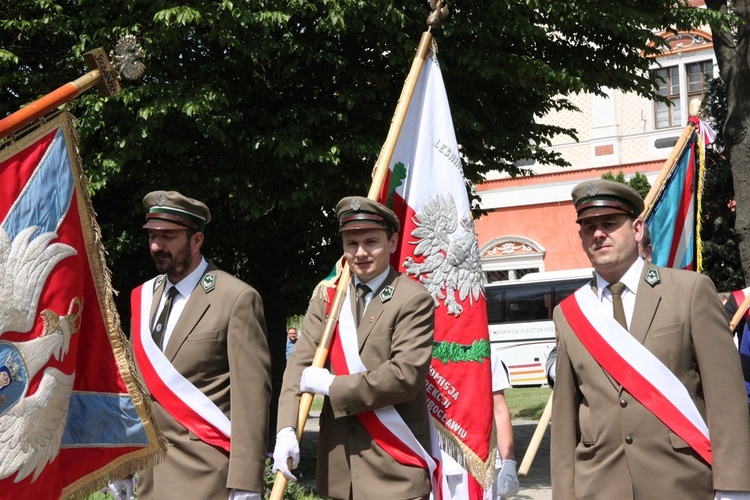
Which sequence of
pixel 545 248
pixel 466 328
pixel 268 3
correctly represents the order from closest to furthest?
pixel 466 328 → pixel 268 3 → pixel 545 248

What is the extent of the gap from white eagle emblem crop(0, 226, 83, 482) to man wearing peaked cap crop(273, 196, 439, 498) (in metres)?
1.04

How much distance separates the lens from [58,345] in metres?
4.12

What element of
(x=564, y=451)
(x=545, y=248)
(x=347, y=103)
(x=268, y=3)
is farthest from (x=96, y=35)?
(x=545, y=248)

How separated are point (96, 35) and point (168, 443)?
6013mm

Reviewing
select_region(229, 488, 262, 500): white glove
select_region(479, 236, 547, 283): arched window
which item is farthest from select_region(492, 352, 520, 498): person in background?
select_region(479, 236, 547, 283): arched window

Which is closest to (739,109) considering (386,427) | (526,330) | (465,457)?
(465,457)

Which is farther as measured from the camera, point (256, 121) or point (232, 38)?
point (256, 121)

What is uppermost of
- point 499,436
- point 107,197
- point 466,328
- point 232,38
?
point 232,38

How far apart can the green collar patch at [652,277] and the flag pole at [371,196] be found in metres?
1.57

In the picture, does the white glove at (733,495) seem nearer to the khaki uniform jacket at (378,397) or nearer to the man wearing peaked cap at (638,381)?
the man wearing peaked cap at (638,381)

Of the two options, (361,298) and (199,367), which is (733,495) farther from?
(199,367)

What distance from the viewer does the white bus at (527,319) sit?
2662 cm

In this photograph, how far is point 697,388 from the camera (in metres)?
3.93

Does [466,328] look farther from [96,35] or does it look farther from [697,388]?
[96,35]
